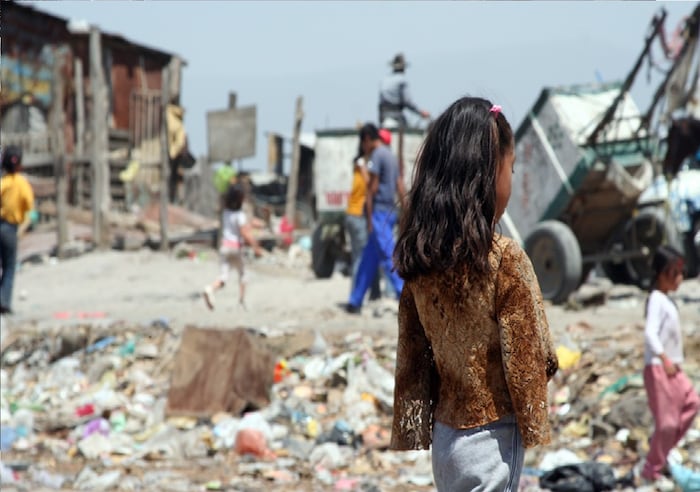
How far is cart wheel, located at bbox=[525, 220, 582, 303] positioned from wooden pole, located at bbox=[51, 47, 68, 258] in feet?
23.7

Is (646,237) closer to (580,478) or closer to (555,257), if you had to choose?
(555,257)

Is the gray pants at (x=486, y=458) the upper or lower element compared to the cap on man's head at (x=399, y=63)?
lower

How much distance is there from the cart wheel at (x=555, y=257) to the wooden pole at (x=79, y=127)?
10363 mm

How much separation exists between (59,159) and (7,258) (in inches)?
196

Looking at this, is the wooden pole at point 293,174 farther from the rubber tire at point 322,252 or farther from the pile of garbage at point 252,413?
the pile of garbage at point 252,413

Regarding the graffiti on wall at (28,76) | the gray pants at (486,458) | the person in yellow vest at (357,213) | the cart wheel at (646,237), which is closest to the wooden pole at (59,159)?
the graffiti on wall at (28,76)

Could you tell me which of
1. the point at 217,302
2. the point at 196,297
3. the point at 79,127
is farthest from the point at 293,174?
the point at 217,302

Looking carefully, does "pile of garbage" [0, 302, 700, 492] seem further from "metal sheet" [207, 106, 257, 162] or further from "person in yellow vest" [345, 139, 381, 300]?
"metal sheet" [207, 106, 257, 162]

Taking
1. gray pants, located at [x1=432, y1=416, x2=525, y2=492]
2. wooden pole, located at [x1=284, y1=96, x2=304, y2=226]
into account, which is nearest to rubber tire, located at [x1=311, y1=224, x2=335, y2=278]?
wooden pole, located at [x1=284, y1=96, x2=304, y2=226]

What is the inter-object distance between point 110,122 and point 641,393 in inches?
707

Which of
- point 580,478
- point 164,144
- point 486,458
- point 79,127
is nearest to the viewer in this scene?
point 486,458

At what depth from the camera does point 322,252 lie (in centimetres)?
1324

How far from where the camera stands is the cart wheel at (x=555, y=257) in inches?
395

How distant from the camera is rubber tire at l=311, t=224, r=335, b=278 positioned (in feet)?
43.3
